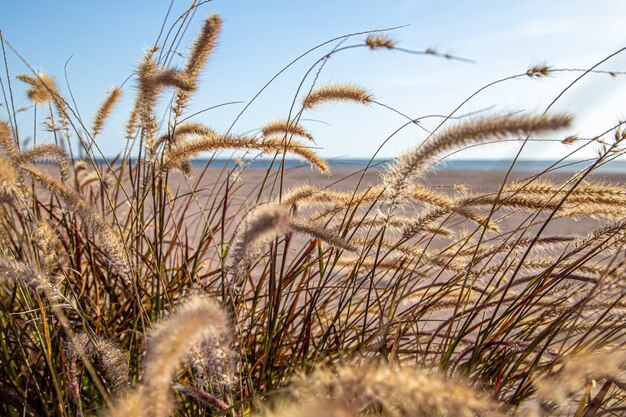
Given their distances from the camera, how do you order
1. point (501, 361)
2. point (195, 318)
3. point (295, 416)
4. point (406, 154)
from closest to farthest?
point (295, 416)
point (195, 318)
point (406, 154)
point (501, 361)

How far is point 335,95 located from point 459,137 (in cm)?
88

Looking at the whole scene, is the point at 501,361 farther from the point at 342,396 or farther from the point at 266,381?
the point at 342,396

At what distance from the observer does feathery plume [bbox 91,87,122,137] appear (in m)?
2.44

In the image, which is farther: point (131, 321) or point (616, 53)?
point (131, 321)

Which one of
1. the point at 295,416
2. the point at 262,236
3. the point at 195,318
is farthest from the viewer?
the point at 262,236

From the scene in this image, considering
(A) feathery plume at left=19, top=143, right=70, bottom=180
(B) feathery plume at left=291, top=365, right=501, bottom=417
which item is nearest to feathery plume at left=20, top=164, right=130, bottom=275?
(A) feathery plume at left=19, top=143, right=70, bottom=180

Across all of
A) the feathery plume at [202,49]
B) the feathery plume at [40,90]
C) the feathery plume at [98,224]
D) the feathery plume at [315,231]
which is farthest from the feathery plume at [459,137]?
the feathery plume at [40,90]

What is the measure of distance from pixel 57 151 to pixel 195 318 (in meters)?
1.36

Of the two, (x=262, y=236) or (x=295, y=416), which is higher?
(x=262, y=236)

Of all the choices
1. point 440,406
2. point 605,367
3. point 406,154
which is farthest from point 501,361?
point 440,406

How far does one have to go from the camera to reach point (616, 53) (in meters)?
1.66

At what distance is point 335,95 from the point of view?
76.2 inches

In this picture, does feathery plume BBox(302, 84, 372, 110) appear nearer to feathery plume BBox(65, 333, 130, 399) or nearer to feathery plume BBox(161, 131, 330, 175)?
feathery plume BBox(161, 131, 330, 175)

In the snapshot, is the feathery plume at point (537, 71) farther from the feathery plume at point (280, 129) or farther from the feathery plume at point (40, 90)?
the feathery plume at point (40, 90)
